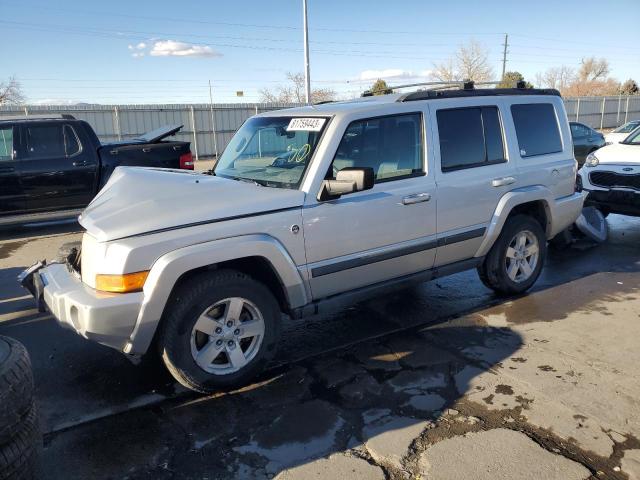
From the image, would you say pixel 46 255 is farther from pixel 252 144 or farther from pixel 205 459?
pixel 205 459

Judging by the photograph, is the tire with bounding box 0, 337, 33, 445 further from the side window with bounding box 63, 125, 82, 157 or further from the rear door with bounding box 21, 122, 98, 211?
the side window with bounding box 63, 125, 82, 157

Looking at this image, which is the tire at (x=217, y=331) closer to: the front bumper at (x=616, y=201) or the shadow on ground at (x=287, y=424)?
the shadow on ground at (x=287, y=424)

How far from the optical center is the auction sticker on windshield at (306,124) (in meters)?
4.04

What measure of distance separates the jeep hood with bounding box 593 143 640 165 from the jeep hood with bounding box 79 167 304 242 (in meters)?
6.31

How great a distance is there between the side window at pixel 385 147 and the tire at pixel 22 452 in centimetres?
242

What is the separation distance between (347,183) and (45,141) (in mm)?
7034

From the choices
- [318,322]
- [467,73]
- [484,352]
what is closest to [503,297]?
[484,352]

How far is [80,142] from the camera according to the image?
8.85m

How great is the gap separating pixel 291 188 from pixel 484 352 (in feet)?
6.53

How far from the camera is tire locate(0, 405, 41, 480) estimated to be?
2.23 metres

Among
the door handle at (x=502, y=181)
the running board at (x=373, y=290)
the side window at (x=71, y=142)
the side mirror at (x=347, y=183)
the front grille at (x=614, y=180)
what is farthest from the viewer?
the side window at (x=71, y=142)

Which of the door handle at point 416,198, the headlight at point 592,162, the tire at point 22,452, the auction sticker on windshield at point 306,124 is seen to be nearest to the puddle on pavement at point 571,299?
the door handle at point 416,198

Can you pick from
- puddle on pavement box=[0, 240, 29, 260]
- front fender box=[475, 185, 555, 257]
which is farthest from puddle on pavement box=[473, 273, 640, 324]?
puddle on pavement box=[0, 240, 29, 260]

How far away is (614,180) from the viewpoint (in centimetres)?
783
